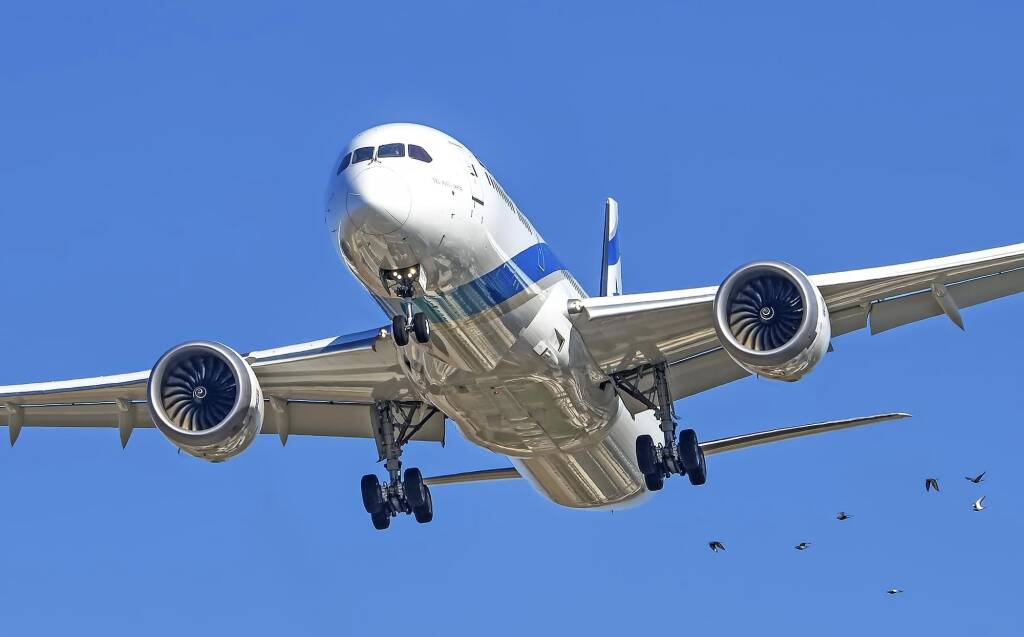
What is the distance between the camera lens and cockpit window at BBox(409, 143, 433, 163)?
83.7 ft

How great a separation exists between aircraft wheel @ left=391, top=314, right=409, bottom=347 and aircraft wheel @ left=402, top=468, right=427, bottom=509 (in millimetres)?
6132

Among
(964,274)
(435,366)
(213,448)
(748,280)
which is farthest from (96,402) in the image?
(964,274)

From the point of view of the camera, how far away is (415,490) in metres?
31.3

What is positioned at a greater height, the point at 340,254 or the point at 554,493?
the point at 340,254

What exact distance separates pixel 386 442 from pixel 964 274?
10.8 meters

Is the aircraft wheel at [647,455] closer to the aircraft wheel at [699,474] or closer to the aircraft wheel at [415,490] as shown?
the aircraft wheel at [699,474]

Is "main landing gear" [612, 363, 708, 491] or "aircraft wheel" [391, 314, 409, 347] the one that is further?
"main landing gear" [612, 363, 708, 491]

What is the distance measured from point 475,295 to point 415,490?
244 inches

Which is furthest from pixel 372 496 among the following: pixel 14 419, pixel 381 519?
pixel 14 419

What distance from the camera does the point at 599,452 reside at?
31.6 metres

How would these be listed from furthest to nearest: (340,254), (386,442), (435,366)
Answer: (386,442), (435,366), (340,254)

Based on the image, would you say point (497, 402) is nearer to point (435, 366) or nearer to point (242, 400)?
point (435, 366)

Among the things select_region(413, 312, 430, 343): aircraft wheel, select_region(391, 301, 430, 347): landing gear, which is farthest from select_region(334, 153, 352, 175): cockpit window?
select_region(413, 312, 430, 343): aircraft wheel

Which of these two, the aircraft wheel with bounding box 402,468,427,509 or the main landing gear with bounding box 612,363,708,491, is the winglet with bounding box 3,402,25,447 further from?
the main landing gear with bounding box 612,363,708,491
